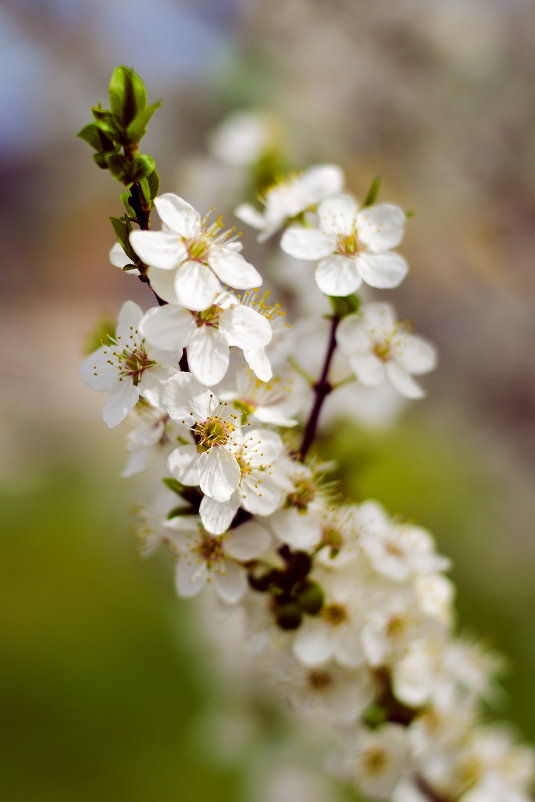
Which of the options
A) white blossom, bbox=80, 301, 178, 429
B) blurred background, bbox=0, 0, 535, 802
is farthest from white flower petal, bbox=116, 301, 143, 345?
blurred background, bbox=0, 0, 535, 802

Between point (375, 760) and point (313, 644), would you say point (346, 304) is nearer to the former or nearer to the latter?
point (313, 644)

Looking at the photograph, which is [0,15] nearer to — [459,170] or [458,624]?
[459,170]

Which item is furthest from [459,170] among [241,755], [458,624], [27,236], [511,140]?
[27,236]

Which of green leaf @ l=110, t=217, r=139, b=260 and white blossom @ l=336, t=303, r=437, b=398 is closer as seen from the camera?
green leaf @ l=110, t=217, r=139, b=260

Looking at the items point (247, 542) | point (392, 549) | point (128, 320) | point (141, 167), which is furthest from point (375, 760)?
point (141, 167)

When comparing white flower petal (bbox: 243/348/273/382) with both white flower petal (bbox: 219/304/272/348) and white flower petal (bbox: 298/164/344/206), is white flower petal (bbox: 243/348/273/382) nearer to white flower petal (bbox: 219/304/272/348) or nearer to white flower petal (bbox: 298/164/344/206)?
white flower petal (bbox: 219/304/272/348)
